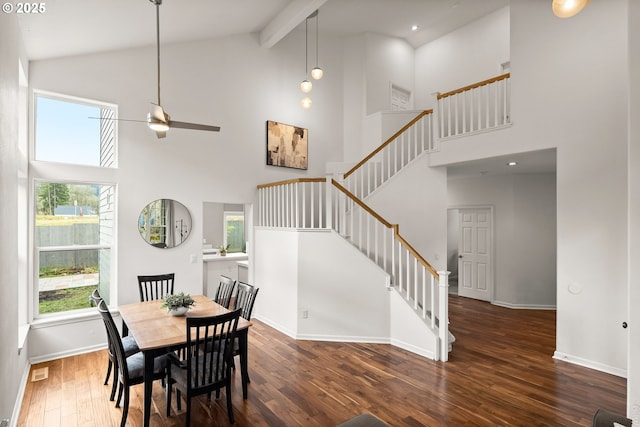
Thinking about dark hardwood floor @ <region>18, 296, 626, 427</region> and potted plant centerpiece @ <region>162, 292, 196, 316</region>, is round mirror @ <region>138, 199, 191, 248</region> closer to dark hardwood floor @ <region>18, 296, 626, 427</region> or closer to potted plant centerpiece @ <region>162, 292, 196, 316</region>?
dark hardwood floor @ <region>18, 296, 626, 427</region>

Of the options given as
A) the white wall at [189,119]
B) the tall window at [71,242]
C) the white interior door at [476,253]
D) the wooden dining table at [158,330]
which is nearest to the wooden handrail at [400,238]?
the white wall at [189,119]

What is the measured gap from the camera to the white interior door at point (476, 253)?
7.32 metres

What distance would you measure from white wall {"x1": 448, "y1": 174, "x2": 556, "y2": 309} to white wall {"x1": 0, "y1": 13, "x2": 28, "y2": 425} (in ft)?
25.6

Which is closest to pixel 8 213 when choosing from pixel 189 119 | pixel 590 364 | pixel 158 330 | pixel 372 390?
pixel 158 330

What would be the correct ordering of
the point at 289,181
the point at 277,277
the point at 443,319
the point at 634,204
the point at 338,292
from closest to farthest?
the point at 634,204
the point at 443,319
the point at 338,292
the point at 289,181
the point at 277,277

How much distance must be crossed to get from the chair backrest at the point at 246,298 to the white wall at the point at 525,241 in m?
5.80

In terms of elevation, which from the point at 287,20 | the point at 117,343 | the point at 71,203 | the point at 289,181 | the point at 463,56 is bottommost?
the point at 117,343

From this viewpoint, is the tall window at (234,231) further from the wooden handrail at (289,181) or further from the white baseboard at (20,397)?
the white baseboard at (20,397)

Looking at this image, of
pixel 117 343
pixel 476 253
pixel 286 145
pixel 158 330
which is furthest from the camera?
pixel 476 253

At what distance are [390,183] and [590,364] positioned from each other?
3.66 meters

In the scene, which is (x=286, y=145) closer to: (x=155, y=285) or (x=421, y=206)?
(x=421, y=206)

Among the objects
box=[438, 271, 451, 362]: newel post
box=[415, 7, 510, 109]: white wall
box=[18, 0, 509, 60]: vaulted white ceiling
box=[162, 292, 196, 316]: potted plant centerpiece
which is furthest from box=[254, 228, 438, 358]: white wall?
box=[415, 7, 510, 109]: white wall

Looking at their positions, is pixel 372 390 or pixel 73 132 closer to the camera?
pixel 372 390

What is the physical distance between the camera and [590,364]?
3.99 meters
